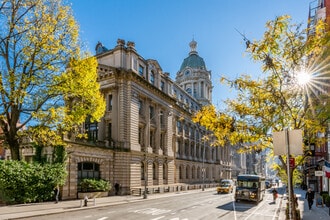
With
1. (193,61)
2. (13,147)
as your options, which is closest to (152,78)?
(13,147)

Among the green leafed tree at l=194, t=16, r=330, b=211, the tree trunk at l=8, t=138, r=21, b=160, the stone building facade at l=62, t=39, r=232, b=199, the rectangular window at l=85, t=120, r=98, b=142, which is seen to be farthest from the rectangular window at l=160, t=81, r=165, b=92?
the green leafed tree at l=194, t=16, r=330, b=211

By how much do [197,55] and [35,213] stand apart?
275ft

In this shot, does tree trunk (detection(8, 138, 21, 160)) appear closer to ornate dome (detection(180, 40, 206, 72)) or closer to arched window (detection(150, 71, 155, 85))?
arched window (detection(150, 71, 155, 85))

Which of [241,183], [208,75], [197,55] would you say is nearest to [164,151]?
[241,183]

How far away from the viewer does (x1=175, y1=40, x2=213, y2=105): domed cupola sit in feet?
284

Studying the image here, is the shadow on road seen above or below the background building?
below

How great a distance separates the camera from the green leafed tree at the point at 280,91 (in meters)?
11.5

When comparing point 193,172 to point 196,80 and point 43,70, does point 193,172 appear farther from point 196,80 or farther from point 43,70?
point 43,70

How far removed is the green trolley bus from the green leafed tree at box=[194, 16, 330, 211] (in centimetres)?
1865

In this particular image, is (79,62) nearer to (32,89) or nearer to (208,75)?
(32,89)

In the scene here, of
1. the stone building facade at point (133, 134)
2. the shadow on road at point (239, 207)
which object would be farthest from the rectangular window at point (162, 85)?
the shadow on road at point (239, 207)

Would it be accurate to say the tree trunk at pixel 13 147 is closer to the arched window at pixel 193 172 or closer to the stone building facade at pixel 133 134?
the stone building facade at pixel 133 134

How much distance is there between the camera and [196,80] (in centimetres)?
8738

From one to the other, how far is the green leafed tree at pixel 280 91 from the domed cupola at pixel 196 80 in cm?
7135
